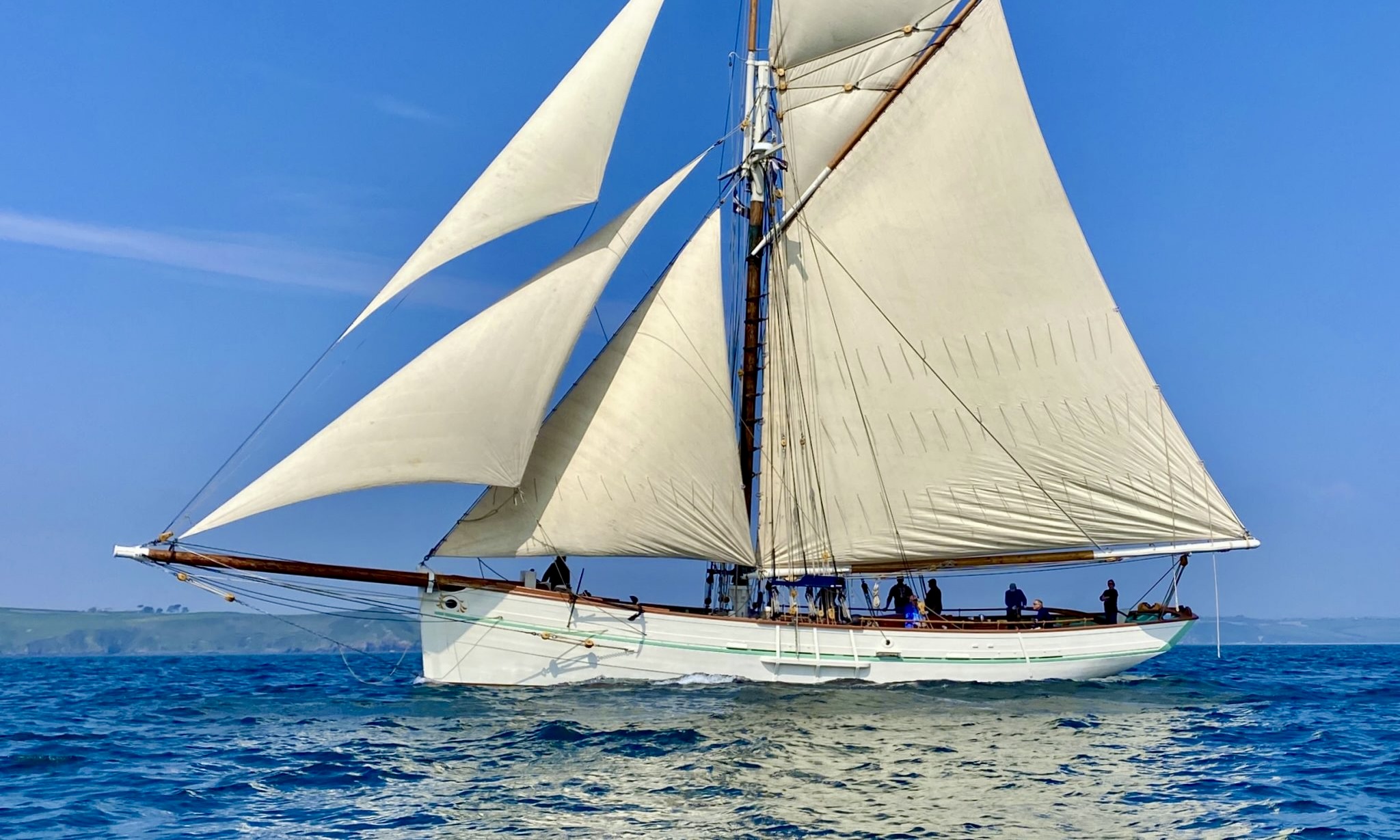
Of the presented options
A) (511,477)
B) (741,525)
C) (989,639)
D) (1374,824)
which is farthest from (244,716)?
(1374,824)

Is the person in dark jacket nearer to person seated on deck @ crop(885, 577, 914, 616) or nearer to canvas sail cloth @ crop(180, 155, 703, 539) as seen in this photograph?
person seated on deck @ crop(885, 577, 914, 616)

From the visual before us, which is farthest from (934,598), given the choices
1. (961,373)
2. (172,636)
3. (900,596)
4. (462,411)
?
(172,636)

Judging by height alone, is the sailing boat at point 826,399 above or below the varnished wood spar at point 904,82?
below

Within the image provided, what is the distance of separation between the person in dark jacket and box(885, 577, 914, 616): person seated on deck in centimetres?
511

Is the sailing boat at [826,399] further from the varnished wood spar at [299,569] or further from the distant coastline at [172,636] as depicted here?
the distant coastline at [172,636]

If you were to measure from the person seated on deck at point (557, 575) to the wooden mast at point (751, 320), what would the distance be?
A: 525 centimetres

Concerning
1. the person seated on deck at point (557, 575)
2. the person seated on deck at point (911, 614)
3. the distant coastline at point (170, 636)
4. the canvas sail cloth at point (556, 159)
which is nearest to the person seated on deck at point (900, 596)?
the person seated on deck at point (911, 614)

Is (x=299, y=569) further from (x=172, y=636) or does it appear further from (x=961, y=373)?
(x=172, y=636)

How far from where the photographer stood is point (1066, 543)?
28.7m

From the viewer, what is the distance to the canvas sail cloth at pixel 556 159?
23531mm

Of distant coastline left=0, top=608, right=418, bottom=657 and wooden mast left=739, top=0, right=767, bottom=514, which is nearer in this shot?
wooden mast left=739, top=0, right=767, bottom=514

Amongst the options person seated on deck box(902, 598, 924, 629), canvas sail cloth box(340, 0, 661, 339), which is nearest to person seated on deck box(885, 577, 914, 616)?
person seated on deck box(902, 598, 924, 629)

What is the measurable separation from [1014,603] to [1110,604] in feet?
8.71

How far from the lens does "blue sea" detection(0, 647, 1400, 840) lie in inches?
517
